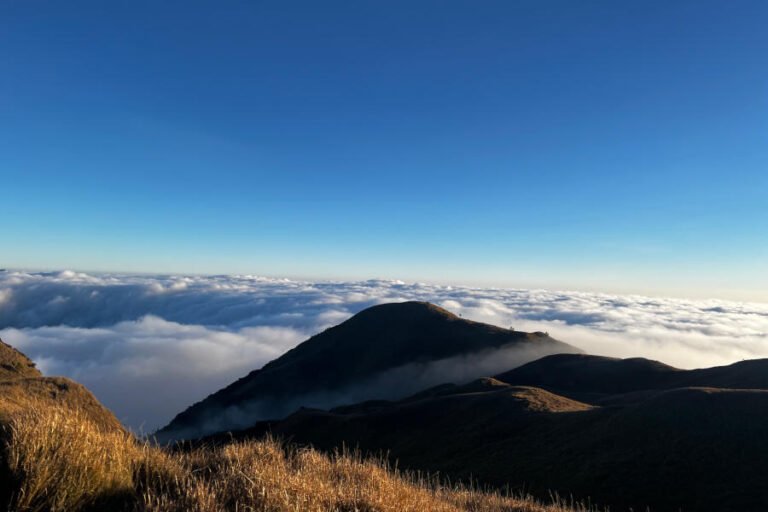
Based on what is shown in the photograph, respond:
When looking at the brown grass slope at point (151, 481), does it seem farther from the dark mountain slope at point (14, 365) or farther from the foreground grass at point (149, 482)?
the dark mountain slope at point (14, 365)

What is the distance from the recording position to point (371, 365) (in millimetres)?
95875

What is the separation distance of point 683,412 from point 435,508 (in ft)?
94.9

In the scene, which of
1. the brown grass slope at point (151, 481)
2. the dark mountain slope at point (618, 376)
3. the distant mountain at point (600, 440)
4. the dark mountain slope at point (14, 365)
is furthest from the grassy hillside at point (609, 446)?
the dark mountain slope at point (14, 365)

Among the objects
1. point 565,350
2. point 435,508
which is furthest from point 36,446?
point 565,350

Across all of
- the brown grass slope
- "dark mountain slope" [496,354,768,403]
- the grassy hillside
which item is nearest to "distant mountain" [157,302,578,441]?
"dark mountain slope" [496,354,768,403]

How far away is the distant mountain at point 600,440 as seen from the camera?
19.0 meters

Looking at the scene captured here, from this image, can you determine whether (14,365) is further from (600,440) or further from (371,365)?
(371,365)

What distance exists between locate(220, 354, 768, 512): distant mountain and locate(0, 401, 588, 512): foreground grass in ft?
40.8

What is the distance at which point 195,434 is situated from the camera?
3233 inches

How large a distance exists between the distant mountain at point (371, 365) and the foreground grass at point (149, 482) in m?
81.1

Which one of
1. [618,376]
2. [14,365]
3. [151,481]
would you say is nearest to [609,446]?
[151,481]

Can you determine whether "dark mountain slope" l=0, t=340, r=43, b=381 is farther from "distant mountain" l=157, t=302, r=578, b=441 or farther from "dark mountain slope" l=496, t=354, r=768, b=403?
"dark mountain slope" l=496, t=354, r=768, b=403

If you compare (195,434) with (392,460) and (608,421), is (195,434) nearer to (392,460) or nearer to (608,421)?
(392,460)

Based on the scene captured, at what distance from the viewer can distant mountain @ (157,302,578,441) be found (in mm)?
85750
